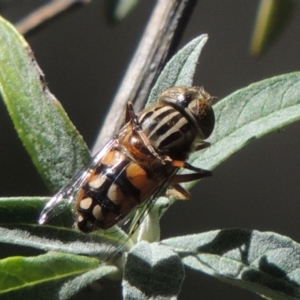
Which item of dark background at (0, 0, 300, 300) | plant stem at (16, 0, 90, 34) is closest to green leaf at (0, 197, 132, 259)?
plant stem at (16, 0, 90, 34)

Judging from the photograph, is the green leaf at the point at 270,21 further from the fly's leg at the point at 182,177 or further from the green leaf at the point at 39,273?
the green leaf at the point at 39,273

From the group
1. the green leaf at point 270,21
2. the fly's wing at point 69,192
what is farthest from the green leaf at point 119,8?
the fly's wing at point 69,192

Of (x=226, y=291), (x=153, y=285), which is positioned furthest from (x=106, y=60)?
(x=153, y=285)

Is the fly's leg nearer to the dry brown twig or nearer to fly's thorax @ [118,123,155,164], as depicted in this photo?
fly's thorax @ [118,123,155,164]

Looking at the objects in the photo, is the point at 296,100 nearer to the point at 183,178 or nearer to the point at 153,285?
the point at 183,178

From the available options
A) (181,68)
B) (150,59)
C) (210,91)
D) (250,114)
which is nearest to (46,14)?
(150,59)

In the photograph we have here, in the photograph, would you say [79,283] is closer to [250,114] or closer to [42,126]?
[42,126]

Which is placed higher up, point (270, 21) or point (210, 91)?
point (270, 21)
